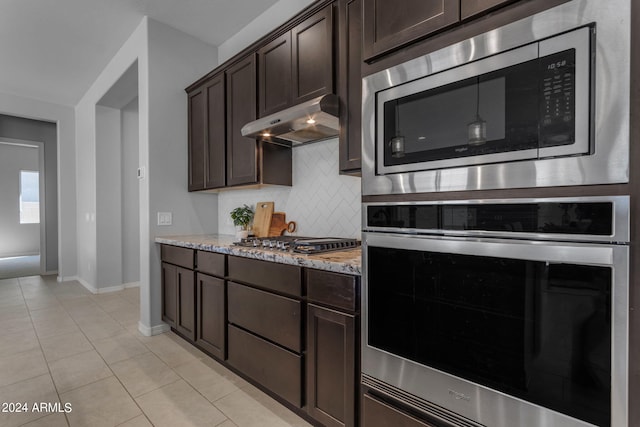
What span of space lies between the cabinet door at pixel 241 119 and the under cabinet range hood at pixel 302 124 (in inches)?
8.4

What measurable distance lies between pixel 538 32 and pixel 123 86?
4429 millimetres

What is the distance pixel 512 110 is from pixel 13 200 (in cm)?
1078

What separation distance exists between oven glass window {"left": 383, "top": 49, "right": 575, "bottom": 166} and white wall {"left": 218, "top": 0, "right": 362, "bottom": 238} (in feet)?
3.09

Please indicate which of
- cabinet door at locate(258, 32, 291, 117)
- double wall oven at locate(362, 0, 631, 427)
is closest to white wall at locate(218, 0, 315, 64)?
cabinet door at locate(258, 32, 291, 117)

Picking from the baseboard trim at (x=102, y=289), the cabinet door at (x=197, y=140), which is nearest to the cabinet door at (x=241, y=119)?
the cabinet door at (x=197, y=140)

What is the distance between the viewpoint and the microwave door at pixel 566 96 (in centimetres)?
79

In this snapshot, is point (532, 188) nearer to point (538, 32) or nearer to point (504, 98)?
point (504, 98)

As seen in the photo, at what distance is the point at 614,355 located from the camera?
2.49ft

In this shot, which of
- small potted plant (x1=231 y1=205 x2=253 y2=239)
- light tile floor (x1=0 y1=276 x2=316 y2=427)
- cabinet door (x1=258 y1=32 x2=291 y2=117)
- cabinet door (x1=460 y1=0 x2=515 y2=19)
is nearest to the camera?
cabinet door (x1=460 y1=0 x2=515 y2=19)

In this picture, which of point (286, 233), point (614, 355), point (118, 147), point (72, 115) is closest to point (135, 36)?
point (118, 147)

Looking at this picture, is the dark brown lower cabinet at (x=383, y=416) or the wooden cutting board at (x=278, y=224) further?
the wooden cutting board at (x=278, y=224)

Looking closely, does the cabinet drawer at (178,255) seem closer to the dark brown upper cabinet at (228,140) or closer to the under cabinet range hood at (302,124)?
the dark brown upper cabinet at (228,140)

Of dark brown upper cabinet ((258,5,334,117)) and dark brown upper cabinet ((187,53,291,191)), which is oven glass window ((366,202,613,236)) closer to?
dark brown upper cabinet ((258,5,334,117))

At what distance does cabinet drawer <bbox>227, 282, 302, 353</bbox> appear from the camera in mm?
1676
